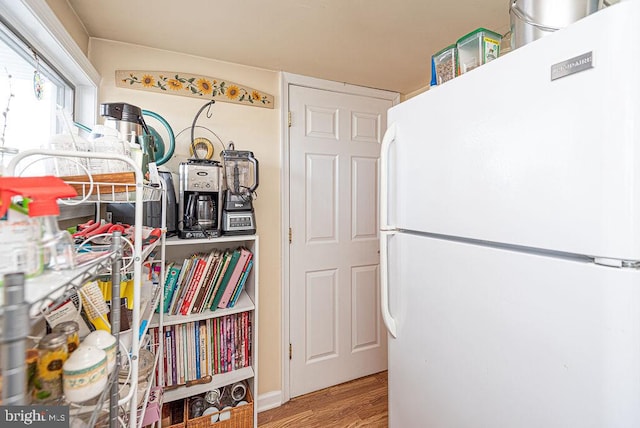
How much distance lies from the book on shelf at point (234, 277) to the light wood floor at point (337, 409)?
0.81 m

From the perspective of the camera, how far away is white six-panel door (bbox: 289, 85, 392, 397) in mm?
1954

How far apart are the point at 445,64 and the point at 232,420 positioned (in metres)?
1.95

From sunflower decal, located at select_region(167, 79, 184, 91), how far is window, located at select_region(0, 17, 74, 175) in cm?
48

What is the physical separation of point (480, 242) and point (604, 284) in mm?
272

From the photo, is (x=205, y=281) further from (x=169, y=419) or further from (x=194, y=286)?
(x=169, y=419)

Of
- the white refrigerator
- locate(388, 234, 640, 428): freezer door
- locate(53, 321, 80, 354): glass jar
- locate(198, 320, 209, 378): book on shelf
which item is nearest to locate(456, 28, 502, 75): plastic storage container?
the white refrigerator

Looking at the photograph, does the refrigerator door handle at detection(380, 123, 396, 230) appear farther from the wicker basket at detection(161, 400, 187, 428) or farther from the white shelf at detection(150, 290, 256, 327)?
the wicker basket at detection(161, 400, 187, 428)

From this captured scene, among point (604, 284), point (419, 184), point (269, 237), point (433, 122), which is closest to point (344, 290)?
point (269, 237)

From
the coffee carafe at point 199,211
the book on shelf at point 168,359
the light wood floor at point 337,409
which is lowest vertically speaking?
the light wood floor at point 337,409

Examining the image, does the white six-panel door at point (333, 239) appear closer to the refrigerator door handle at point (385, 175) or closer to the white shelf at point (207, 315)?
the white shelf at point (207, 315)

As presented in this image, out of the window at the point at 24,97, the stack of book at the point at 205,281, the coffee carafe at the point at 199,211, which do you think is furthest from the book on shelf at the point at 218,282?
the window at the point at 24,97

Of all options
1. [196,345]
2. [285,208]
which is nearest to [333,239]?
[285,208]

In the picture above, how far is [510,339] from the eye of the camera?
Result: 70cm

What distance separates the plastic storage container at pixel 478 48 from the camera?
934mm
